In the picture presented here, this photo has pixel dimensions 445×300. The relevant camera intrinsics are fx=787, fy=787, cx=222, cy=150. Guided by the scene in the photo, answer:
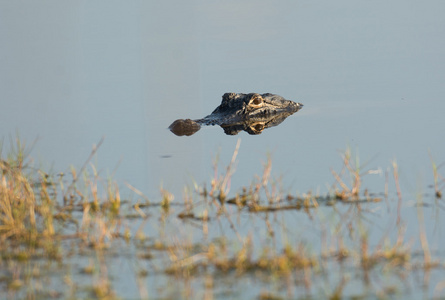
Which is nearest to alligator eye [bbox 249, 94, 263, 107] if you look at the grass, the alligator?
the alligator

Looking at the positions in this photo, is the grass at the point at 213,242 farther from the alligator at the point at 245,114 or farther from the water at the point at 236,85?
the alligator at the point at 245,114

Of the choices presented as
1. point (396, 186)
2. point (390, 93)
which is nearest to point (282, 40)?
point (390, 93)

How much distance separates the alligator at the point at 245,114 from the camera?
1031 centimetres

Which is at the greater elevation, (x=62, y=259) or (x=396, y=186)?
(x=396, y=186)

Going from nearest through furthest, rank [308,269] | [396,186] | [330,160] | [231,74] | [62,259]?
[308,269] < [62,259] < [396,186] < [330,160] < [231,74]

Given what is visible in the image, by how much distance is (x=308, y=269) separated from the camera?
4746 millimetres

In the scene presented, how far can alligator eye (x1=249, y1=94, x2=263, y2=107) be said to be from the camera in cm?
1107

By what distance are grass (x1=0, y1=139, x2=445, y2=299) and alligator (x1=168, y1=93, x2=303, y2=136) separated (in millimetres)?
3032

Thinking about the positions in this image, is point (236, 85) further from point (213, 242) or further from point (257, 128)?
point (213, 242)

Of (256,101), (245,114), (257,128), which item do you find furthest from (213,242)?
(256,101)

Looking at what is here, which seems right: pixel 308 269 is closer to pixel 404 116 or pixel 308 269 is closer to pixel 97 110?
pixel 404 116

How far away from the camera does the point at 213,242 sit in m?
5.55

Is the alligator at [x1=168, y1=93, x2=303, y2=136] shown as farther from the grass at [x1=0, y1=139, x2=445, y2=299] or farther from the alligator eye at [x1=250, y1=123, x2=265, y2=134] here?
the grass at [x1=0, y1=139, x2=445, y2=299]

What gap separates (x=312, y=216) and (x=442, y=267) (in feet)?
4.93
